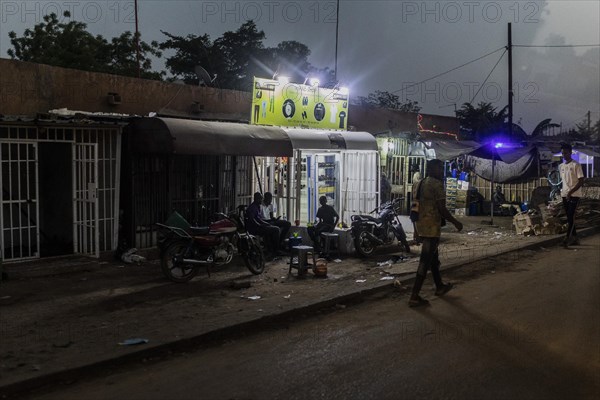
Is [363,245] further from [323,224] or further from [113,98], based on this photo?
[113,98]

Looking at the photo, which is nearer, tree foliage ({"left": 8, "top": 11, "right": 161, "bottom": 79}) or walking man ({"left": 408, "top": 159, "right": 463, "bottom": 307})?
walking man ({"left": 408, "top": 159, "right": 463, "bottom": 307})

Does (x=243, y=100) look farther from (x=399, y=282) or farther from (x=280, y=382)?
(x=280, y=382)

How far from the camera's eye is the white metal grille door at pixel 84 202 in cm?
1042

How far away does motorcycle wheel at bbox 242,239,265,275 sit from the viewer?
9547 mm

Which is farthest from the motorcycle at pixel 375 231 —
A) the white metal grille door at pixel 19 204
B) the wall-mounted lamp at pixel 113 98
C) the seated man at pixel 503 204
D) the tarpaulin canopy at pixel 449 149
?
the seated man at pixel 503 204

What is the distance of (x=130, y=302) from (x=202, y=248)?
1828 mm

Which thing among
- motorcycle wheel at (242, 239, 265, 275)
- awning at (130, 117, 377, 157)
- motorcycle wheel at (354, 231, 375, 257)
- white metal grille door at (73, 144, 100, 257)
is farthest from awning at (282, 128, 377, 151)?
white metal grille door at (73, 144, 100, 257)


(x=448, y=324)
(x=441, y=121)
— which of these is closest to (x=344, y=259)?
(x=448, y=324)

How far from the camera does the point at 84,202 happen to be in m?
10.4

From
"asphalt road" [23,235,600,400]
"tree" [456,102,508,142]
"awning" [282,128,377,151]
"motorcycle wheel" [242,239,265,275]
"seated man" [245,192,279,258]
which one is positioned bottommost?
"asphalt road" [23,235,600,400]

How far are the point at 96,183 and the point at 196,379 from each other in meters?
6.22

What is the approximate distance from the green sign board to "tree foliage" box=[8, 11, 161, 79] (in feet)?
51.1

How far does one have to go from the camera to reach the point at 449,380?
4.70 metres

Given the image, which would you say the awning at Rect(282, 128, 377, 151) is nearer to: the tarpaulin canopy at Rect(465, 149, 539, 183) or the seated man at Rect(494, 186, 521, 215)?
the tarpaulin canopy at Rect(465, 149, 539, 183)
